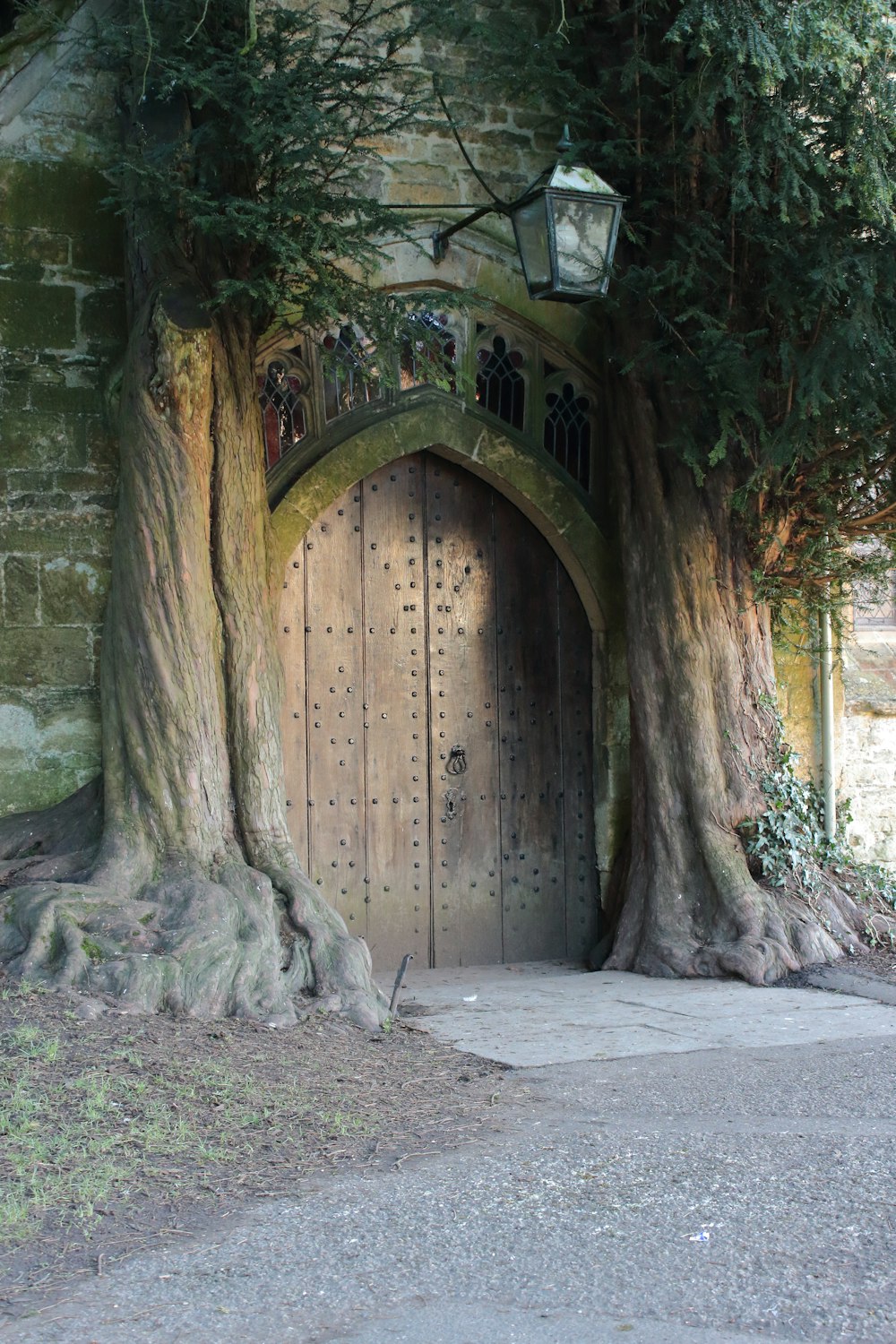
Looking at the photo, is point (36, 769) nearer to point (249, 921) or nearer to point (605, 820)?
point (249, 921)

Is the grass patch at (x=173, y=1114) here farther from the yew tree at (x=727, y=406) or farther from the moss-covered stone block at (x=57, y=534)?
the yew tree at (x=727, y=406)

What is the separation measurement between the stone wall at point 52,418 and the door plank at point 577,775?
2651 mm

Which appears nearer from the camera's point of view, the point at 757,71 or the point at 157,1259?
the point at 157,1259

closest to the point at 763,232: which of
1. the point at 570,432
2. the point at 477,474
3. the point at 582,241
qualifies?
the point at 582,241

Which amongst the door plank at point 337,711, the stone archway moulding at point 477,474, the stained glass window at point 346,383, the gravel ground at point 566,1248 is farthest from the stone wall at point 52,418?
the gravel ground at point 566,1248

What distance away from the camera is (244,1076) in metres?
4.12

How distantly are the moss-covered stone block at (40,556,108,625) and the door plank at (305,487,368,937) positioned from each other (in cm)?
117

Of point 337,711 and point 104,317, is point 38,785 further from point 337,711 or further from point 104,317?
point 104,317

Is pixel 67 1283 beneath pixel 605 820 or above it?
beneath

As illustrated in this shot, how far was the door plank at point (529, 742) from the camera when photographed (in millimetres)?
7312

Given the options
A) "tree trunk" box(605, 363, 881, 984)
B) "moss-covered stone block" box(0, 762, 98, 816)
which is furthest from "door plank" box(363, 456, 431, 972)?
"moss-covered stone block" box(0, 762, 98, 816)

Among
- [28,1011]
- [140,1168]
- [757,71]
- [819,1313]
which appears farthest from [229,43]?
[819,1313]

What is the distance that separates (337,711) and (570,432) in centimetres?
205

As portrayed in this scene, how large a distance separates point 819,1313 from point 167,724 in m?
3.56
